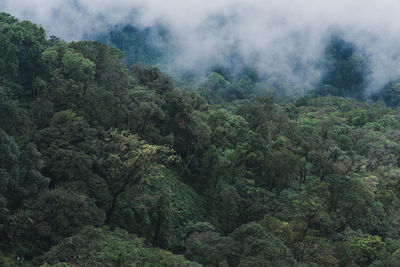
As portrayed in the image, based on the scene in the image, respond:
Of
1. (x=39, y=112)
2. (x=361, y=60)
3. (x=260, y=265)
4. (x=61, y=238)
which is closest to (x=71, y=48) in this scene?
(x=39, y=112)

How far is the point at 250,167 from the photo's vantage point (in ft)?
107

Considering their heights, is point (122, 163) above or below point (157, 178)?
below

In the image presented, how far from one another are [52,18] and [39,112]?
38.8 m

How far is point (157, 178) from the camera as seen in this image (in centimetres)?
2644

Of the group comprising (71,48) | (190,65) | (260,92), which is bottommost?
(71,48)

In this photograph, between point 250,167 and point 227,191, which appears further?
point 250,167

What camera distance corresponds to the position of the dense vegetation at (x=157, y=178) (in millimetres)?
16750

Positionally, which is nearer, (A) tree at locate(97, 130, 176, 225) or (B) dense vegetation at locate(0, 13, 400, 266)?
(B) dense vegetation at locate(0, 13, 400, 266)

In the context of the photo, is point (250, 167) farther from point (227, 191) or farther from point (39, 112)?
point (39, 112)

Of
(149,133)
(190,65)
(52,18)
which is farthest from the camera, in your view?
(190,65)

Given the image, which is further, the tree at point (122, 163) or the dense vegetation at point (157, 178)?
the tree at point (122, 163)

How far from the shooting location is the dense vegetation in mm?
16750

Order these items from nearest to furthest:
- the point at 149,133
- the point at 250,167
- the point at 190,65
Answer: the point at 149,133 → the point at 250,167 → the point at 190,65

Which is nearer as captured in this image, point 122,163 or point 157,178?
point 122,163
